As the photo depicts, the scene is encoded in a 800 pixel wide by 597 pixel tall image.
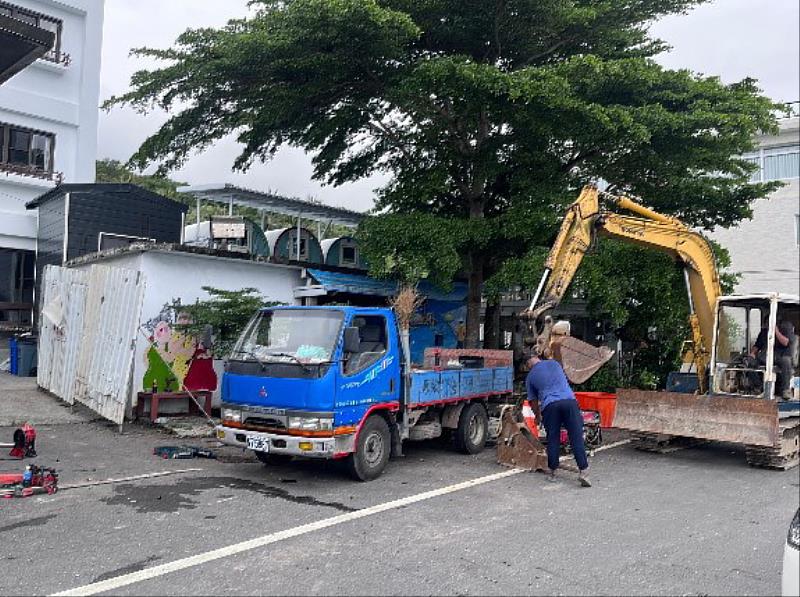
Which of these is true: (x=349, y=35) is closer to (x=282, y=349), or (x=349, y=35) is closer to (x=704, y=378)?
(x=282, y=349)

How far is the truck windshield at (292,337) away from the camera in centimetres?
782

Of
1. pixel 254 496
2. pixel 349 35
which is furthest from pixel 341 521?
pixel 349 35

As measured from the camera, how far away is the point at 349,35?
1303 centimetres

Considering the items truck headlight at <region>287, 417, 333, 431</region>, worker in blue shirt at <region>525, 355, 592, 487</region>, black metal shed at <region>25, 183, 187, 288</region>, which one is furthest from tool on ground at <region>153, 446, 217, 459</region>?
black metal shed at <region>25, 183, 187, 288</region>

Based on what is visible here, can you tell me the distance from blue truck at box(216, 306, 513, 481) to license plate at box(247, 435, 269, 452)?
12 mm

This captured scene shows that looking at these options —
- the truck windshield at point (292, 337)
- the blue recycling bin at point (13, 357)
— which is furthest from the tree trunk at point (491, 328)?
the blue recycling bin at point (13, 357)

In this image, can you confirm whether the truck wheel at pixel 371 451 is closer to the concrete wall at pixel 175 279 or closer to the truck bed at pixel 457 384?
the truck bed at pixel 457 384

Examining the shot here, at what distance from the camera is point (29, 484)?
282 inches

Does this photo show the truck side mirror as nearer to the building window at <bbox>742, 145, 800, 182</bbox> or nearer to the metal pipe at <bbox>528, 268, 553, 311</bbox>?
the metal pipe at <bbox>528, 268, 553, 311</bbox>

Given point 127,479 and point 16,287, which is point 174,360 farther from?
point 16,287

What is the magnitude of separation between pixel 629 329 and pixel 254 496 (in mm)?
10611

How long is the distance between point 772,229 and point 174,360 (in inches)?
606

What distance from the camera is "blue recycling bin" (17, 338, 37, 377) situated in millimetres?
16578

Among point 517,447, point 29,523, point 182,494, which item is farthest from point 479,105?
point 29,523
